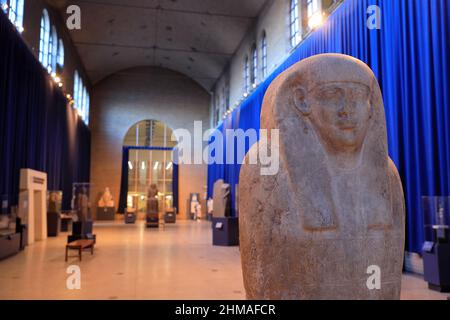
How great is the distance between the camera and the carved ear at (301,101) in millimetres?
2861

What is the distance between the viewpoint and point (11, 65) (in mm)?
10656

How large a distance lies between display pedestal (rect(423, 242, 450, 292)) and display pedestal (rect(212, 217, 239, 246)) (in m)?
6.43

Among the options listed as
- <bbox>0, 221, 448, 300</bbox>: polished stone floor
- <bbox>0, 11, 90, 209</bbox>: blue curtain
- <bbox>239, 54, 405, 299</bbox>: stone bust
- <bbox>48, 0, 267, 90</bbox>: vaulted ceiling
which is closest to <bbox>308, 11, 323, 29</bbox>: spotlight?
<bbox>48, 0, 267, 90</bbox>: vaulted ceiling

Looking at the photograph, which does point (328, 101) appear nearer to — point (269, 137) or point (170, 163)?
point (269, 137)

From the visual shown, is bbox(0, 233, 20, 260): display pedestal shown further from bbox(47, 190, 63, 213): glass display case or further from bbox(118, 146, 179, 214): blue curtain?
bbox(118, 146, 179, 214): blue curtain

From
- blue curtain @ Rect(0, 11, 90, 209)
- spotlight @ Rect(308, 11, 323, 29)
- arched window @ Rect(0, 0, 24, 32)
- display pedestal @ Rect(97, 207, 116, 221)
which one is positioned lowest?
display pedestal @ Rect(97, 207, 116, 221)

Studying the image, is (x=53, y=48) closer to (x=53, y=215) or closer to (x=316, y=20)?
(x=53, y=215)

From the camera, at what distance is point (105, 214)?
26094mm

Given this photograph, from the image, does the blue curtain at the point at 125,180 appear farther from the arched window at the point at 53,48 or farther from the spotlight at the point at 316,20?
the spotlight at the point at 316,20

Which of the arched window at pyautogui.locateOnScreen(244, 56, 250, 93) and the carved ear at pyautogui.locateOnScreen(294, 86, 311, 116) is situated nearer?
the carved ear at pyautogui.locateOnScreen(294, 86, 311, 116)

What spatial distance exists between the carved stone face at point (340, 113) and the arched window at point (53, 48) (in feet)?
53.5

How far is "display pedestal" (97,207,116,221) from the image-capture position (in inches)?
1026

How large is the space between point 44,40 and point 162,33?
7.02m

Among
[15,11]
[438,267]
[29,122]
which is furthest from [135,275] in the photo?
[15,11]
